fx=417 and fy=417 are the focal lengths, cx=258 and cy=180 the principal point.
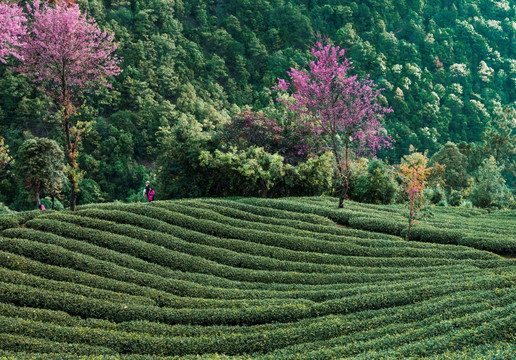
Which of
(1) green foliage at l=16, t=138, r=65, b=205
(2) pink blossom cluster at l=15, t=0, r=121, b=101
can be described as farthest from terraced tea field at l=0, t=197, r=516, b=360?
(2) pink blossom cluster at l=15, t=0, r=121, b=101

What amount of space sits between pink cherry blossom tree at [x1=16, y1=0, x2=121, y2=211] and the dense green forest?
24.3m

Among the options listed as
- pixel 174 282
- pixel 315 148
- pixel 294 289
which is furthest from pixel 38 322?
pixel 315 148

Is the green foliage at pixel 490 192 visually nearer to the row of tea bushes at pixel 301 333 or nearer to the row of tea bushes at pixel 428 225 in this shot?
the row of tea bushes at pixel 428 225

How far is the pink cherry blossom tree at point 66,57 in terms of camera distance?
60.1 feet

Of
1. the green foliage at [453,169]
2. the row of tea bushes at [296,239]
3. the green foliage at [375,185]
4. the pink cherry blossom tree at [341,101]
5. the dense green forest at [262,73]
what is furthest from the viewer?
the dense green forest at [262,73]

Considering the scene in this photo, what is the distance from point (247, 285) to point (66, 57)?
13.0m

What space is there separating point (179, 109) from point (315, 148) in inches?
1348

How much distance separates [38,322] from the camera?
39.1 feet

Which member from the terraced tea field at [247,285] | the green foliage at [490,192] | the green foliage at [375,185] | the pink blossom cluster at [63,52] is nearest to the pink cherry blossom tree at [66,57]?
the pink blossom cluster at [63,52]

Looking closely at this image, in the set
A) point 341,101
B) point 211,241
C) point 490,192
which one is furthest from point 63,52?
point 490,192

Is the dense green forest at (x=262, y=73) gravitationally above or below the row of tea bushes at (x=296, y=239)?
above

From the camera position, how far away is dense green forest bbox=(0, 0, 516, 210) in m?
51.6

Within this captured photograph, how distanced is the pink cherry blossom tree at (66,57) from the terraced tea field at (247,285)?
4.19 metres

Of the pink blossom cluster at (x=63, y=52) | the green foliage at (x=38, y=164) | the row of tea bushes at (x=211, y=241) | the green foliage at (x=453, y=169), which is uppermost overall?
the pink blossom cluster at (x=63, y=52)
